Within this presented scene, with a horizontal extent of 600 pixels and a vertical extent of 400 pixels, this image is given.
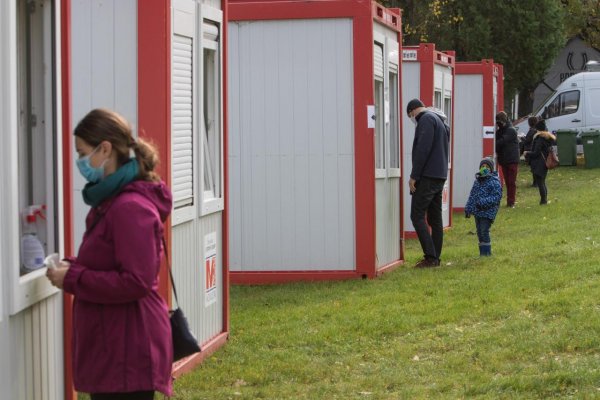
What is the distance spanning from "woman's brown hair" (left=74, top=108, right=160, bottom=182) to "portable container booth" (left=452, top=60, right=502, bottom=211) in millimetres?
18050

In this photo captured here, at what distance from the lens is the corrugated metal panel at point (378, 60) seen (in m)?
12.9

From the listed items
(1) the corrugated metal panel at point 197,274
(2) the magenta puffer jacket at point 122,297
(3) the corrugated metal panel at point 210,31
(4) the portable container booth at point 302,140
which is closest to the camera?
(2) the magenta puffer jacket at point 122,297

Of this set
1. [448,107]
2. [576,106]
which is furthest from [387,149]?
[576,106]

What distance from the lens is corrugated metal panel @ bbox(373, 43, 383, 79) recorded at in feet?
42.3

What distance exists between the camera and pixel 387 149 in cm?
1395

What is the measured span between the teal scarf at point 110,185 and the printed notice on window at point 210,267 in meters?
3.98

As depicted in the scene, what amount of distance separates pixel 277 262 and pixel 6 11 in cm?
789

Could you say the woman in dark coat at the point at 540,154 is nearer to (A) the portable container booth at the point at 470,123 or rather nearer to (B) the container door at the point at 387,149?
(A) the portable container booth at the point at 470,123

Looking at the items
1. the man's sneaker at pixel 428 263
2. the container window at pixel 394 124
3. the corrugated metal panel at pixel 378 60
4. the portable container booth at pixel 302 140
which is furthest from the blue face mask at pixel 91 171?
the container window at pixel 394 124

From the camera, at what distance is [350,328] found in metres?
9.80

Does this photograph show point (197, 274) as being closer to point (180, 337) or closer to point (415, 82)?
point (180, 337)

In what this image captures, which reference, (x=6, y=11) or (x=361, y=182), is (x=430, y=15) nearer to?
(x=361, y=182)

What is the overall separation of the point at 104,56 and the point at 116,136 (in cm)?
299

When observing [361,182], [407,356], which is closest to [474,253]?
[361,182]
